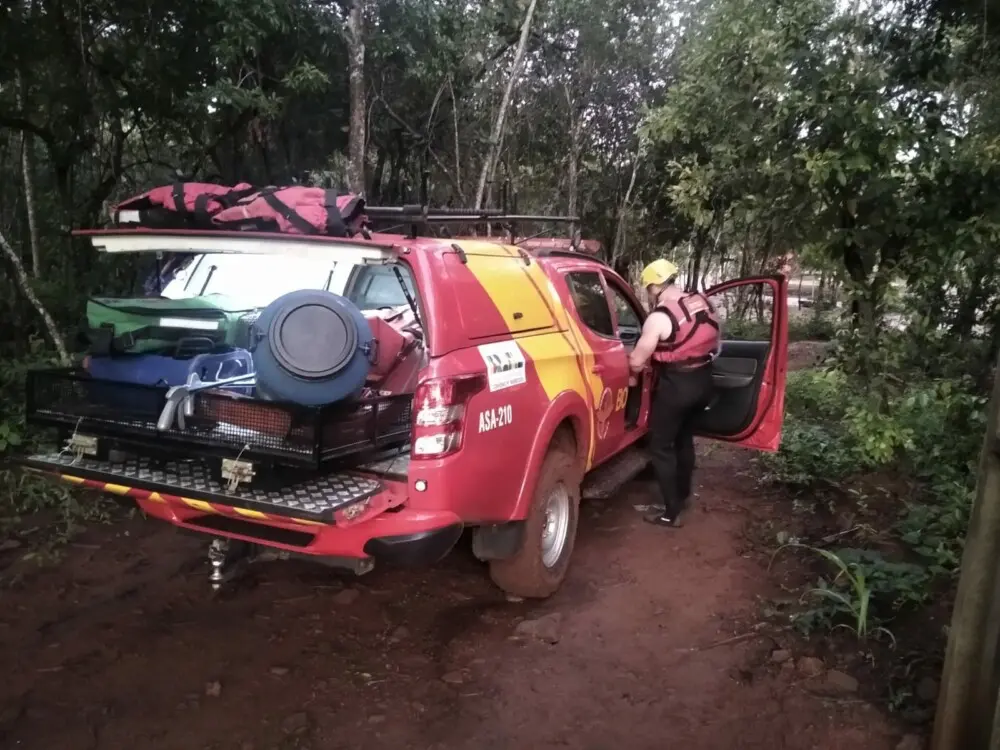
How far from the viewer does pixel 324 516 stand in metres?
3.03

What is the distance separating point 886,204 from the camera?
5.22 m

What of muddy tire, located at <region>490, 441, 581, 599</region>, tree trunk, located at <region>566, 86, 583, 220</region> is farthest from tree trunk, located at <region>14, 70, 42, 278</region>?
tree trunk, located at <region>566, 86, 583, 220</region>

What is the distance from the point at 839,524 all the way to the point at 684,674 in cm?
232

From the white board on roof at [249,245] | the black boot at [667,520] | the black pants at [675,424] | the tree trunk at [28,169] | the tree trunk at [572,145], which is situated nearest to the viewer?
the white board on roof at [249,245]

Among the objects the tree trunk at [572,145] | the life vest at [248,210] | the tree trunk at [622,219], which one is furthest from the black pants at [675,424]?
the tree trunk at [622,219]

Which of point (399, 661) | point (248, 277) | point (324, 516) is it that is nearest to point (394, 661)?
point (399, 661)

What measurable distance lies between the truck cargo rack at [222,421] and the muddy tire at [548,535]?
0.93 metres

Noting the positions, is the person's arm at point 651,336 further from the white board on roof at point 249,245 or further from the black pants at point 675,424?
the white board on roof at point 249,245

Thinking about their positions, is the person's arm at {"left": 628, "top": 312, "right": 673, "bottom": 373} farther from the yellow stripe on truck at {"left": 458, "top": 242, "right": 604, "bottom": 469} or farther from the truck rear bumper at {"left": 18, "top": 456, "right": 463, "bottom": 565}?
the truck rear bumper at {"left": 18, "top": 456, "right": 463, "bottom": 565}

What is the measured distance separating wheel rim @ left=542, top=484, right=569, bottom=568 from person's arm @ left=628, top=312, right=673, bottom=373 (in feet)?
3.73

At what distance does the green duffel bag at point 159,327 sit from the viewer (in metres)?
3.53

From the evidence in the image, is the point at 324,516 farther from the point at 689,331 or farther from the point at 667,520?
the point at 667,520

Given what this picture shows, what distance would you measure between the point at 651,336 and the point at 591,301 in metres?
0.45

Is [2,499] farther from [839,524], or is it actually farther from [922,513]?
[922,513]
